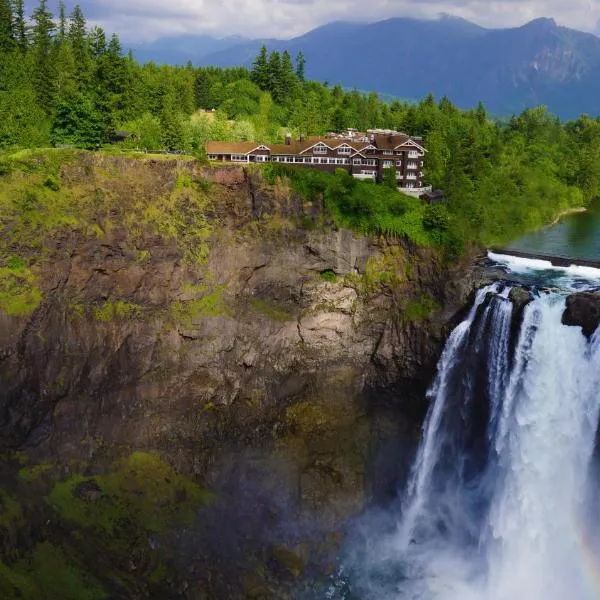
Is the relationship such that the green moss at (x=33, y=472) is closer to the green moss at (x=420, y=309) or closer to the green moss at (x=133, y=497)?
the green moss at (x=133, y=497)

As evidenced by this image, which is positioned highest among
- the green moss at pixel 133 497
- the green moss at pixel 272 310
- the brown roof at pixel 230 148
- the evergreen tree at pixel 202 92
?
the evergreen tree at pixel 202 92

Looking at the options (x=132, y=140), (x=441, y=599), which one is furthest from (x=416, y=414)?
(x=132, y=140)

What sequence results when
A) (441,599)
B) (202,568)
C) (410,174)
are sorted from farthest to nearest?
1. (410,174)
2. (202,568)
3. (441,599)

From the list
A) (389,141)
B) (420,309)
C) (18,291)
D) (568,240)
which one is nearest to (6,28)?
(18,291)

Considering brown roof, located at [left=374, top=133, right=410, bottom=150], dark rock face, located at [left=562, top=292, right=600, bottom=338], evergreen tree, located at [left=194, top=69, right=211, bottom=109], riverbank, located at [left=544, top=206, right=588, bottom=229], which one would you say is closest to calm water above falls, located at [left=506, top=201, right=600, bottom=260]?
riverbank, located at [left=544, top=206, right=588, bottom=229]

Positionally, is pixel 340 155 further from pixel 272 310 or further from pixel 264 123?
pixel 264 123

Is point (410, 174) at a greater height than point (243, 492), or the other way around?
point (410, 174)

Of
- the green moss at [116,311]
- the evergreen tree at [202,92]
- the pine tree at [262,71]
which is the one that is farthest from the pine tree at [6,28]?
the green moss at [116,311]

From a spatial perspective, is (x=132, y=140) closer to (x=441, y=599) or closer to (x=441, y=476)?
(x=441, y=476)
